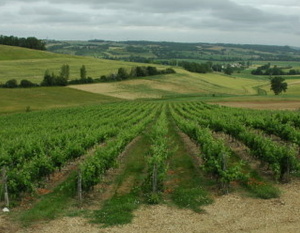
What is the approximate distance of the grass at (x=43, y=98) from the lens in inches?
2672

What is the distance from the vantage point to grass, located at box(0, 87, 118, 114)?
6788cm

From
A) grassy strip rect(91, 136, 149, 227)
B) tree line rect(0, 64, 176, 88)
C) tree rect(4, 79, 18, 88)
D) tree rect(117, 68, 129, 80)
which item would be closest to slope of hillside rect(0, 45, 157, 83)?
tree line rect(0, 64, 176, 88)

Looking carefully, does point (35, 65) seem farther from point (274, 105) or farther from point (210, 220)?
point (210, 220)

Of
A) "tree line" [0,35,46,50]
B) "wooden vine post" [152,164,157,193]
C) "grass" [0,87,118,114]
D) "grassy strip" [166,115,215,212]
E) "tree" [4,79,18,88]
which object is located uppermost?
"tree line" [0,35,46,50]

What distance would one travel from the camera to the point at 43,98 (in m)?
77.1

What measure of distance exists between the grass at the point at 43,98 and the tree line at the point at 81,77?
14.3 ft

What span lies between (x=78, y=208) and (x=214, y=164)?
6988 mm

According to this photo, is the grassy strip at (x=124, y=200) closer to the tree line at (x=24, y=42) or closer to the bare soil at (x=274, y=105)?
the bare soil at (x=274, y=105)

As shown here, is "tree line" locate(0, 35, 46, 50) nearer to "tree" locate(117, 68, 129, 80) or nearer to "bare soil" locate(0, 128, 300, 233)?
"tree" locate(117, 68, 129, 80)

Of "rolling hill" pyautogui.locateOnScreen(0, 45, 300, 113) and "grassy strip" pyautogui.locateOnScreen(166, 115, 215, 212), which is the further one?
"rolling hill" pyautogui.locateOnScreen(0, 45, 300, 113)

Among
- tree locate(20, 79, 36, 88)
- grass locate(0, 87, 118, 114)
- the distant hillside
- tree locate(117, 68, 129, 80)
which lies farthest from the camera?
the distant hillside

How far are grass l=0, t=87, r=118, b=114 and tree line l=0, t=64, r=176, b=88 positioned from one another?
436 centimetres

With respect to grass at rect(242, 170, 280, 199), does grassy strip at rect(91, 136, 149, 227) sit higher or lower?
lower

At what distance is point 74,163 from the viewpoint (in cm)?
2266
